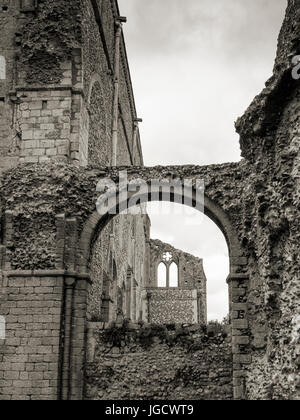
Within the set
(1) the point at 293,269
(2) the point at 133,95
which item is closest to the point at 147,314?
(2) the point at 133,95

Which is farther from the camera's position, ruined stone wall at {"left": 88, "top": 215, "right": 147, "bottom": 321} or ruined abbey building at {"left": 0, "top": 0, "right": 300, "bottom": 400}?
ruined stone wall at {"left": 88, "top": 215, "right": 147, "bottom": 321}

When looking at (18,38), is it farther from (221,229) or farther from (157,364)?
(157,364)

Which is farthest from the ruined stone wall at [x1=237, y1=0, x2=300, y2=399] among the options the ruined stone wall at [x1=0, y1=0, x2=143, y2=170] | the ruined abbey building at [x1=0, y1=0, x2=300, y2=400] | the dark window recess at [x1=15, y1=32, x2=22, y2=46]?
the dark window recess at [x1=15, y1=32, x2=22, y2=46]

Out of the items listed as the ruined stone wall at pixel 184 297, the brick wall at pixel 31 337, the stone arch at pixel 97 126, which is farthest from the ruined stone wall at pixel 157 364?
the ruined stone wall at pixel 184 297

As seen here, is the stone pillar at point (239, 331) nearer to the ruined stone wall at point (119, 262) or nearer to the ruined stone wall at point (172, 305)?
the ruined stone wall at point (119, 262)

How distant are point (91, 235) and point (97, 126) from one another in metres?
4.74

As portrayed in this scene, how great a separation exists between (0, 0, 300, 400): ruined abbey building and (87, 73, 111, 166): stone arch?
9 cm

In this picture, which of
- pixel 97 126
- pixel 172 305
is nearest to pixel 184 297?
pixel 172 305

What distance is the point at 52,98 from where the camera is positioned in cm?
1137

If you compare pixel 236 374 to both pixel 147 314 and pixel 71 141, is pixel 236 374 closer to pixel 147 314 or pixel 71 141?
pixel 71 141

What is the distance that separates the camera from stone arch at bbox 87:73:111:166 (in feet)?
42.3

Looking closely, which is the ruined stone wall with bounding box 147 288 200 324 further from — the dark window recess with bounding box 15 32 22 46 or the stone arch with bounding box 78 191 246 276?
the stone arch with bounding box 78 191 246 276

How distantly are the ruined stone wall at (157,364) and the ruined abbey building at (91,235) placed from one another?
0.02m
